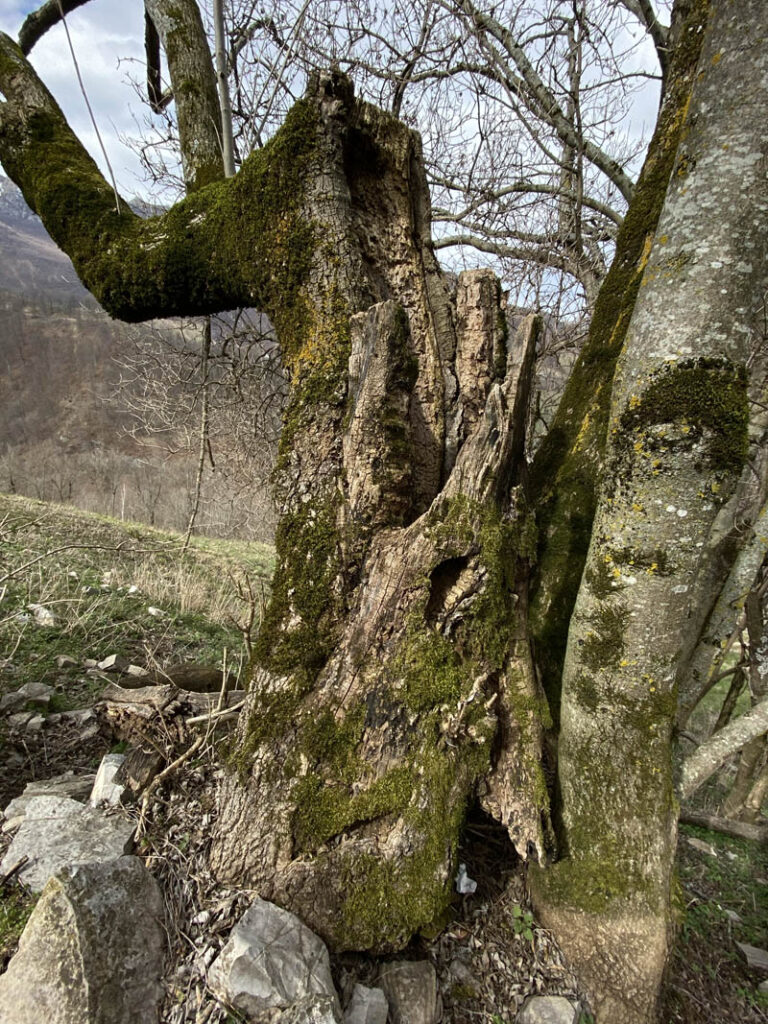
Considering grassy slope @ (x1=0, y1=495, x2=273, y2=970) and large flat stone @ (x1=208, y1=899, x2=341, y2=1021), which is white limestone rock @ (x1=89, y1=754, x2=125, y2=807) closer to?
grassy slope @ (x1=0, y1=495, x2=273, y2=970)

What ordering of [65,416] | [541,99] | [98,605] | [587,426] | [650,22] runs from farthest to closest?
[65,416] → [541,99] → [98,605] → [650,22] → [587,426]

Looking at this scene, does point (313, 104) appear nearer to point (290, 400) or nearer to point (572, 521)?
point (290, 400)

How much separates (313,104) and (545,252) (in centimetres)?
362

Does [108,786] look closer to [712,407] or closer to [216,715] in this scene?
[216,715]

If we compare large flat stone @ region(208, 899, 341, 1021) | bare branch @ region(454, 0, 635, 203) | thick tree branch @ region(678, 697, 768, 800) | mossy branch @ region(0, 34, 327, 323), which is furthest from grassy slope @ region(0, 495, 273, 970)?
bare branch @ region(454, 0, 635, 203)

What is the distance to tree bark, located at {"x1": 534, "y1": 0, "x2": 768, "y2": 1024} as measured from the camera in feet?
4.67

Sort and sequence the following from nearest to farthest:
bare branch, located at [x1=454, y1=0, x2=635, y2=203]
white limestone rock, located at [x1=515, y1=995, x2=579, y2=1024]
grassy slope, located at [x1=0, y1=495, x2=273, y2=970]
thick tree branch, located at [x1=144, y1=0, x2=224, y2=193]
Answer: white limestone rock, located at [x1=515, y1=995, x2=579, y2=1024], grassy slope, located at [x1=0, y1=495, x2=273, y2=970], thick tree branch, located at [x1=144, y1=0, x2=224, y2=193], bare branch, located at [x1=454, y1=0, x2=635, y2=203]

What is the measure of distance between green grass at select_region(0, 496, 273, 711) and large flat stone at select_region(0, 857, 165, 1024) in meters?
1.05

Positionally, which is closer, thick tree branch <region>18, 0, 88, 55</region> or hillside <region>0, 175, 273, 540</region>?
thick tree branch <region>18, 0, 88, 55</region>

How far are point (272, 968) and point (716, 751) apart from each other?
66.0 inches

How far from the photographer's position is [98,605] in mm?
4191

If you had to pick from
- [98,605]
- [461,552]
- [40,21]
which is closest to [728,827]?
[461,552]

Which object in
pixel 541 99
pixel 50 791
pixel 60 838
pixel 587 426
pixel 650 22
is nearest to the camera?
pixel 60 838

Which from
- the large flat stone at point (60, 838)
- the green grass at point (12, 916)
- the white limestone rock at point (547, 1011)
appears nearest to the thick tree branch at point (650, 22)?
the white limestone rock at point (547, 1011)
